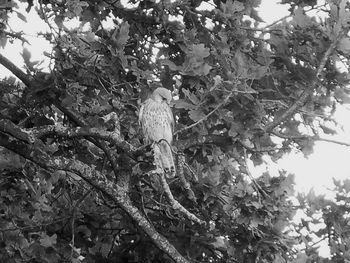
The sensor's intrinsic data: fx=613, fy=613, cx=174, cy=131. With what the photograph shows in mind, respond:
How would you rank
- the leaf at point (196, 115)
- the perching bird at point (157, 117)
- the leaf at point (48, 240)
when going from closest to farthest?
the leaf at point (196, 115) → the leaf at point (48, 240) → the perching bird at point (157, 117)

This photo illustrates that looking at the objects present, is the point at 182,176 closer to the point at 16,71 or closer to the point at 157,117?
the point at 157,117

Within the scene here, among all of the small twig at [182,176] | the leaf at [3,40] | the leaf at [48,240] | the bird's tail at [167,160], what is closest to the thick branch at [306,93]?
the small twig at [182,176]

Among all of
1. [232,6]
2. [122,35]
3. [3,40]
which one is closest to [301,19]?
[232,6]

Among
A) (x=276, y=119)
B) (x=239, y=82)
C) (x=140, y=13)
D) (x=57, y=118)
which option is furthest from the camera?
(x=57, y=118)

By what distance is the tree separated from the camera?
4512 mm

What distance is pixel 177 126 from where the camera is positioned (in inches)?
230

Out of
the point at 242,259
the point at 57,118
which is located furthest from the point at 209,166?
the point at 57,118

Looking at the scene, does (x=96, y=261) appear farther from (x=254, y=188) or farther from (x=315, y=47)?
(x=315, y=47)

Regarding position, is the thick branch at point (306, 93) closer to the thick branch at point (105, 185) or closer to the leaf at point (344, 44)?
the leaf at point (344, 44)

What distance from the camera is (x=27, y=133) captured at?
5.02 metres

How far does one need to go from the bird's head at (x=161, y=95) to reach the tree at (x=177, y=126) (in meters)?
0.16

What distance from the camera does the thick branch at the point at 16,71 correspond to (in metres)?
5.91

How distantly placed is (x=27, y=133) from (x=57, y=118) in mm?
2193

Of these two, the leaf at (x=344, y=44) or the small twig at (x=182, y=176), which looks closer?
the leaf at (x=344, y=44)
